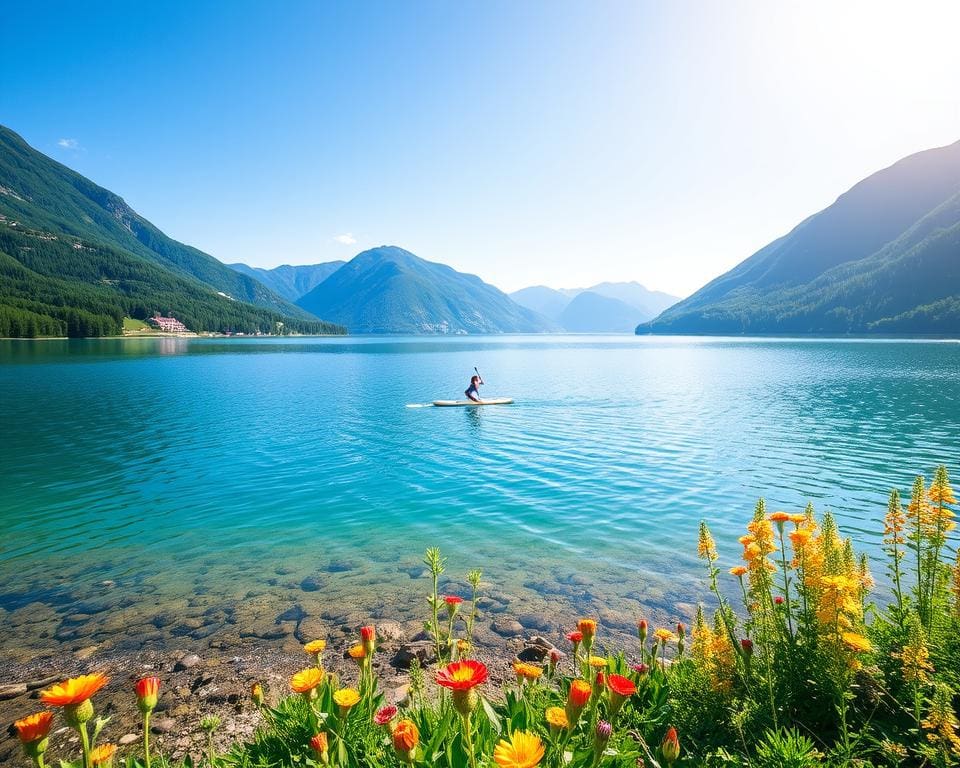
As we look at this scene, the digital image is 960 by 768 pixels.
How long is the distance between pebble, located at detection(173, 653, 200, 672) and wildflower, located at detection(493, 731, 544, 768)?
9396mm

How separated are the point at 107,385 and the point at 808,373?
90.9 m

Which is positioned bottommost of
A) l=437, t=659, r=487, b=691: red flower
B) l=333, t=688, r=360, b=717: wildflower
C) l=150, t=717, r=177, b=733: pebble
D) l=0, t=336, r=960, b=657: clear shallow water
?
l=0, t=336, r=960, b=657: clear shallow water

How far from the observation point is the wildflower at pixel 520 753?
7.45 ft

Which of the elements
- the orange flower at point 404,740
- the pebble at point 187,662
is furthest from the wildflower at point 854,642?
the pebble at point 187,662

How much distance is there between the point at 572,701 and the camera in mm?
2648

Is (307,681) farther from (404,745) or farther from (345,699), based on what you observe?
(404,745)

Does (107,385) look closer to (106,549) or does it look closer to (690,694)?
(106,549)

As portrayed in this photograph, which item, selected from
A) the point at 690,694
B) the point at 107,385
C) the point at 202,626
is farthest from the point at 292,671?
the point at 107,385

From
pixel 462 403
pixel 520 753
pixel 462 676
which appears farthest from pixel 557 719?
pixel 462 403

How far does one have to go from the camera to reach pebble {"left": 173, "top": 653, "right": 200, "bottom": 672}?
9227 mm

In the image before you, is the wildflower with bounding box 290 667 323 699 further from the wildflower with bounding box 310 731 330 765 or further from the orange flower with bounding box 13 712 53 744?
the orange flower with bounding box 13 712 53 744

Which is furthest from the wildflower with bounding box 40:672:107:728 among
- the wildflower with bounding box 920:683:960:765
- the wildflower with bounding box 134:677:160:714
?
the wildflower with bounding box 920:683:960:765

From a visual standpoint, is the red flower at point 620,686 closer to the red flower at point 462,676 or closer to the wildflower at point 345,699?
the red flower at point 462,676

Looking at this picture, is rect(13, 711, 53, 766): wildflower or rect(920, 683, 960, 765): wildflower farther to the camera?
rect(920, 683, 960, 765): wildflower
